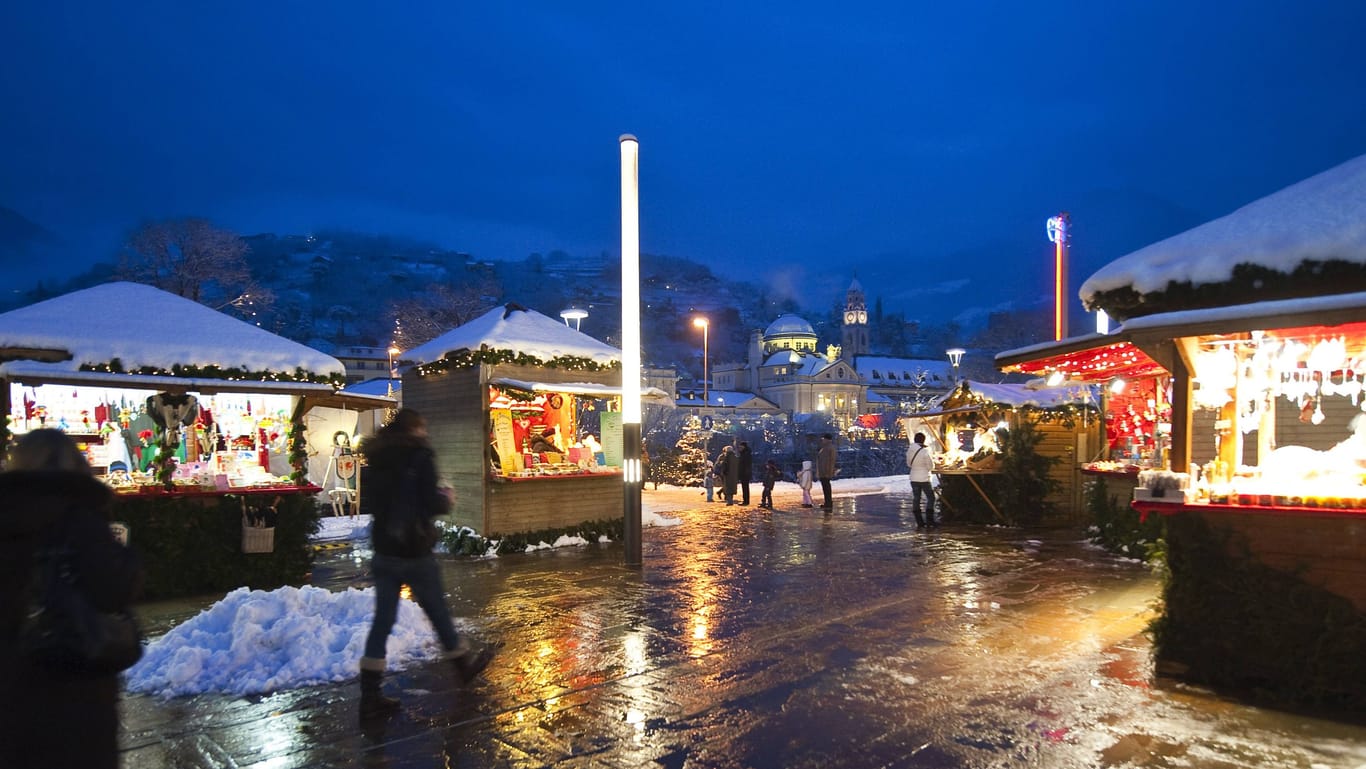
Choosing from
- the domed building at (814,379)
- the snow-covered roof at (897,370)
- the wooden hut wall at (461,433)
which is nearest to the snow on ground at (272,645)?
the wooden hut wall at (461,433)

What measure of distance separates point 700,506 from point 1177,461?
629 inches

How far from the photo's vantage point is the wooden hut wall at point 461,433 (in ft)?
43.3

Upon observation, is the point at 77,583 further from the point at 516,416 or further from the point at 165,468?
the point at 516,416

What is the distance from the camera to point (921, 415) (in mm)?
19000

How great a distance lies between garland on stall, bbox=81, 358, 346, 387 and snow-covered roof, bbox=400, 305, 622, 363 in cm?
254

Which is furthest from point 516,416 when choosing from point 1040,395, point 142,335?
point 1040,395

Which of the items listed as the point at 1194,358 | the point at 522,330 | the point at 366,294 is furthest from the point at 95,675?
the point at 366,294

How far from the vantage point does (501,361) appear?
1302cm

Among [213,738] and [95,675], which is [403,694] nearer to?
[213,738]

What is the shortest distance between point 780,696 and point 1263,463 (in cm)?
435

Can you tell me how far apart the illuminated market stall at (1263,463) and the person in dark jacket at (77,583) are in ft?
20.8

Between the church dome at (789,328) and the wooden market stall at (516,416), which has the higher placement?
the church dome at (789,328)

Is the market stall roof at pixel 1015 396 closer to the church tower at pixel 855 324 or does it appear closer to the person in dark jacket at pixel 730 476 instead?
the person in dark jacket at pixel 730 476

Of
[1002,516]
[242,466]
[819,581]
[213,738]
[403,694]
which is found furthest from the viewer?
[1002,516]
